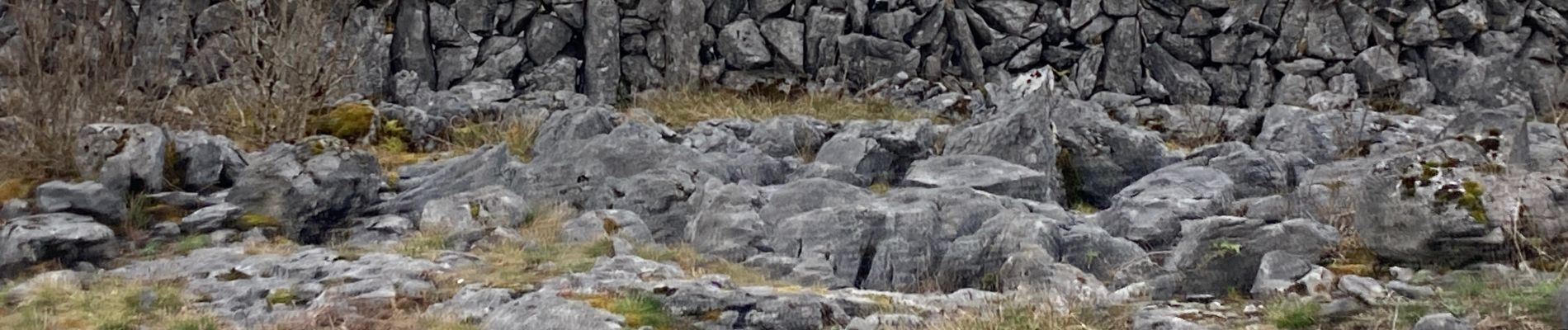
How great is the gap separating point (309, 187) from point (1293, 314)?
247 inches

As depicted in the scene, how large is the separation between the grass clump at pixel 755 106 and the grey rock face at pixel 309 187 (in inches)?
173

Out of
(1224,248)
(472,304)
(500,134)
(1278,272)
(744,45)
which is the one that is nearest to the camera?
(1278,272)

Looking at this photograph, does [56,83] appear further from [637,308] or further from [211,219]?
[637,308]

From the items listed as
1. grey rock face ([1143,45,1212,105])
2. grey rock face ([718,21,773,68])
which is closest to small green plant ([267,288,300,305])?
grey rock face ([718,21,773,68])

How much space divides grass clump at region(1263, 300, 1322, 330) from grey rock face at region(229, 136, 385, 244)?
597 cm

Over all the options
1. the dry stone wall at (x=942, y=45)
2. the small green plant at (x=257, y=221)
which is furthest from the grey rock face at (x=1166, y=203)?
the dry stone wall at (x=942, y=45)

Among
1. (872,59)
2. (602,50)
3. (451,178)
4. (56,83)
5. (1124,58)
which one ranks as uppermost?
(56,83)

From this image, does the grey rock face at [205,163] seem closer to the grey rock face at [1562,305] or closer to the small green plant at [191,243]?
the small green plant at [191,243]

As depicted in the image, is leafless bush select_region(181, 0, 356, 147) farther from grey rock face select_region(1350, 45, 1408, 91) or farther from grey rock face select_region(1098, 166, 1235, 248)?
grey rock face select_region(1350, 45, 1408, 91)

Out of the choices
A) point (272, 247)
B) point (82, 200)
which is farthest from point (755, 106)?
point (82, 200)

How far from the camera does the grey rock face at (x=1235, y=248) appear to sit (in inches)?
213

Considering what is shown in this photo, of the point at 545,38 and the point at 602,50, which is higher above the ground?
the point at 545,38

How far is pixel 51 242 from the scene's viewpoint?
6.94 meters

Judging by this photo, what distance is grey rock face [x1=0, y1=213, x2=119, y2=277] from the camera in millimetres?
6820
